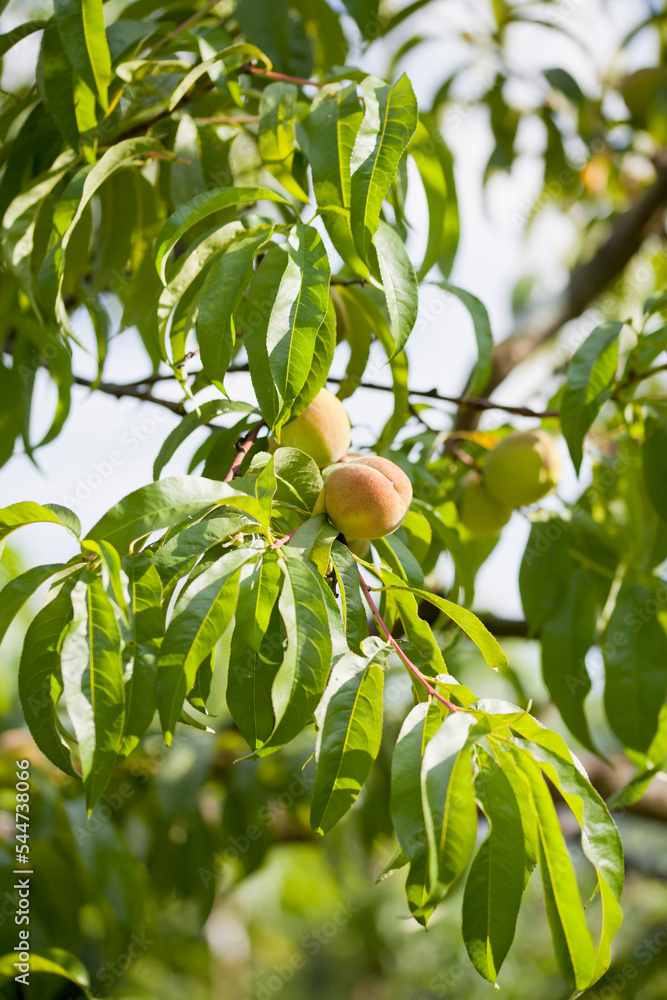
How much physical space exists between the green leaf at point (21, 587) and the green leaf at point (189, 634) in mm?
115

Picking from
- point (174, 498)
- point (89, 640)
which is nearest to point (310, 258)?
point (174, 498)

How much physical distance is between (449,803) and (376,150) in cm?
55

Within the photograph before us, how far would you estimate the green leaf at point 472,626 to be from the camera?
Result: 0.65m

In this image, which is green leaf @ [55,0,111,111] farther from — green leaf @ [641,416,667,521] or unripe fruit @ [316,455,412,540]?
green leaf @ [641,416,667,521]

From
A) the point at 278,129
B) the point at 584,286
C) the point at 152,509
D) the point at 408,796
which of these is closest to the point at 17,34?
the point at 278,129

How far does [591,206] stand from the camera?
9.30ft

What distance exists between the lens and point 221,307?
0.73 meters

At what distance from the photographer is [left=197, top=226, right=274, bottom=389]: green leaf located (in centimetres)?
72

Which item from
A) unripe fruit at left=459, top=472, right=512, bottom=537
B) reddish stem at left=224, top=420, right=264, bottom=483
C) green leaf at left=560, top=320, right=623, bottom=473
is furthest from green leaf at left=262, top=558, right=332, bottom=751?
unripe fruit at left=459, top=472, right=512, bottom=537

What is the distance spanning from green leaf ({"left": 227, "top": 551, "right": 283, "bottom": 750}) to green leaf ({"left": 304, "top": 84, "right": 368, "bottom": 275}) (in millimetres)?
334

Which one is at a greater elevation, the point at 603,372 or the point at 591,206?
the point at 603,372

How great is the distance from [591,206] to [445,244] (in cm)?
196

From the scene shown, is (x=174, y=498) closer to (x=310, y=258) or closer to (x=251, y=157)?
(x=310, y=258)

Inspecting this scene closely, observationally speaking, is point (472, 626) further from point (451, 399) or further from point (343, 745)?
point (451, 399)
